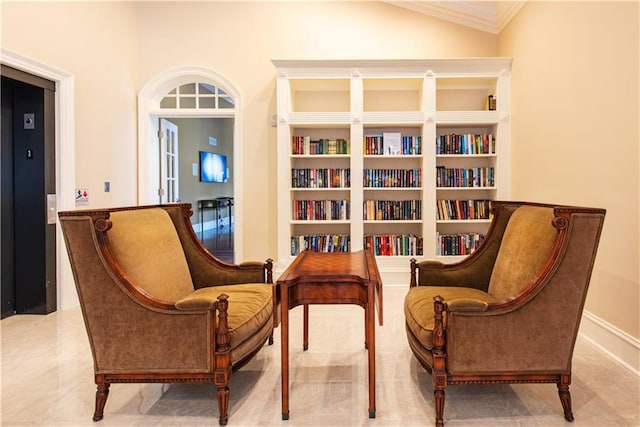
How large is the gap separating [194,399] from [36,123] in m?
2.89

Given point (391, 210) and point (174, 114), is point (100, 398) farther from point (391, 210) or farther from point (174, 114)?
point (174, 114)

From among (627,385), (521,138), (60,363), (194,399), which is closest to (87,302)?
(194,399)

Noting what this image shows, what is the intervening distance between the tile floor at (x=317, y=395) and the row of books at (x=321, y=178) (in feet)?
6.89

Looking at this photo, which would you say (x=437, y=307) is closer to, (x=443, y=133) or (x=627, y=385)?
(x=627, y=385)

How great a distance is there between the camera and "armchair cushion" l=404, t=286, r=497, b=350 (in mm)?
1765

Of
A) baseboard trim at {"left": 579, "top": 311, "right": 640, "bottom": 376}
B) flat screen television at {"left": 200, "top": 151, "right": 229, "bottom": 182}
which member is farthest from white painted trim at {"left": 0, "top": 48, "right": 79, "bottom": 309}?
flat screen television at {"left": 200, "top": 151, "right": 229, "bottom": 182}

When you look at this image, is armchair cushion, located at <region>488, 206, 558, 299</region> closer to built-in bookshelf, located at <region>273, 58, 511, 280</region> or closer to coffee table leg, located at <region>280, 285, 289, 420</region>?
coffee table leg, located at <region>280, 285, 289, 420</region>

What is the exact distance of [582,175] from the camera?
2822 mm

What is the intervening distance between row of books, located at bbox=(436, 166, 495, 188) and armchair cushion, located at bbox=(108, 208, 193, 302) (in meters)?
3.01

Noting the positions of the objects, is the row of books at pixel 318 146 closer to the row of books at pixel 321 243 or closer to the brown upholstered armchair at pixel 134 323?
the row of books at pixel 321 243

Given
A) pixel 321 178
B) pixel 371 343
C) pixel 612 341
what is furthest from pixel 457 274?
pixel 321 178

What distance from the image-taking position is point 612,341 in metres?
2.52

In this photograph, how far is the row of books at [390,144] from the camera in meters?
4.32

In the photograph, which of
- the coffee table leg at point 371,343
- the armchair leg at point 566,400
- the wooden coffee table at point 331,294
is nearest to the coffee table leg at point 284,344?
the wooden coffee table at point 331,294
